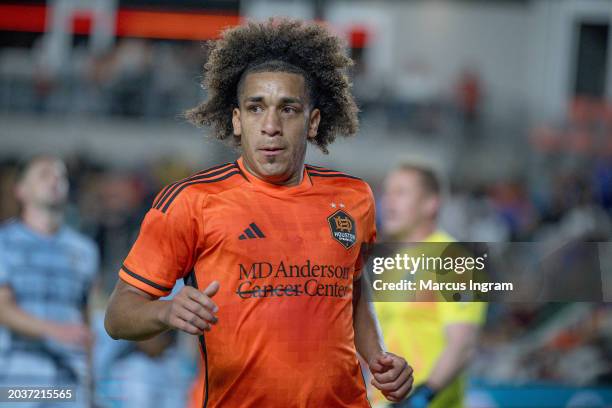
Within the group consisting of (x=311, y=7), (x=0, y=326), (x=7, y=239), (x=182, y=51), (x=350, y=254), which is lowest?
(x=0, y=326)

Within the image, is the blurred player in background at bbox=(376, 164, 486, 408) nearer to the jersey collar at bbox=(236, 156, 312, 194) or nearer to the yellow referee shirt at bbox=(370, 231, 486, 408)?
the yellow referee shirt at bbox=(370, 231, 486, 408)

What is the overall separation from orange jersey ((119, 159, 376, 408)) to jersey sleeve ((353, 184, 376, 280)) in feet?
0.55

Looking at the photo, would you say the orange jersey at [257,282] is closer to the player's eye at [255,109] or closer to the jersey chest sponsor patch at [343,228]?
the jersey chest sponsor patch at [343,228]

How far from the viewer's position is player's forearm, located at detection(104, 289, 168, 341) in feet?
9.80

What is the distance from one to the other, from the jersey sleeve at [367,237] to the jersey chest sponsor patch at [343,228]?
87 mm

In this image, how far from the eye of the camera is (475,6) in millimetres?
19328

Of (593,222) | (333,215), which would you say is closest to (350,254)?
(333,215)

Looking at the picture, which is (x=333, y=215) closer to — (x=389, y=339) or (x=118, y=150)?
(x=389, y=339)

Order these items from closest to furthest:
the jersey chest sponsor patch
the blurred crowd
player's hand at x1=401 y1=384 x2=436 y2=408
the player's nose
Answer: the player's nose → the jersey chest sponsor patch → player's hand at x1=401 y1=384 x2=436 y2=408 → the blurred crowd

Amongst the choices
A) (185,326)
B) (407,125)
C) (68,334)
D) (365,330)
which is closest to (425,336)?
(365,330)

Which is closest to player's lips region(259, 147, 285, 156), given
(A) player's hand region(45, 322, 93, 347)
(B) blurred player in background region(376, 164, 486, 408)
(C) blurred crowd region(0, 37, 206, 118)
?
(B) blurred player in background region(376, 164, 486, 408)

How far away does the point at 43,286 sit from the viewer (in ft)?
19.8

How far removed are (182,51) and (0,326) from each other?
9942mm

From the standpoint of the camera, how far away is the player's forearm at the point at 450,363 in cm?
504
